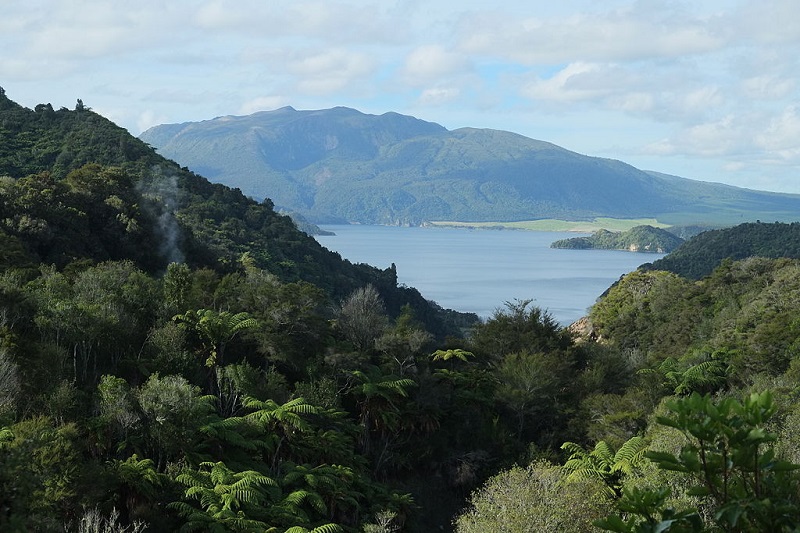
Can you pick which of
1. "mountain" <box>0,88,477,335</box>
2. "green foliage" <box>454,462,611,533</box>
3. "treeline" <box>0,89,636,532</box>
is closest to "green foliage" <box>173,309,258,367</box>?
"treeline" <box>0,89,636,532</box>

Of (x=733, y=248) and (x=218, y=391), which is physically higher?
(x=733, y=248)

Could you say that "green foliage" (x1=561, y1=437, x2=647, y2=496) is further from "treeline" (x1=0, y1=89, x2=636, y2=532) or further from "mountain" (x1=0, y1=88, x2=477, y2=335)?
"mountain" (x1=0, y1=88, x2=477, y2=335)

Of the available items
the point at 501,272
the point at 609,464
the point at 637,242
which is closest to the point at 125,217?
the point at 609,464

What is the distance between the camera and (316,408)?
17.5m

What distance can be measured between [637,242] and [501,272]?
214 ft

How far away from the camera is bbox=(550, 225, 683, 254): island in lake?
579 ft

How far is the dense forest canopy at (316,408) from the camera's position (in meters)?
7.98

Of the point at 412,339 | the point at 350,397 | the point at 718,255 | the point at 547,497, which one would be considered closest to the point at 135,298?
the point at 350,397

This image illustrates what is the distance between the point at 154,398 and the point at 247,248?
119 ft

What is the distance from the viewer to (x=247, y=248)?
50219 millimetres

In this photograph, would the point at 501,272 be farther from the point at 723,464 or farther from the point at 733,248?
the point at 723,464

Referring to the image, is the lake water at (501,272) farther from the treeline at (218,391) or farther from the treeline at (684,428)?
the treeline at (218,391)

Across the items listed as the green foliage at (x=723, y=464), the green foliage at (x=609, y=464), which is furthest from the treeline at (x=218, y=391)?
the green foliage at (x=723, y=464)

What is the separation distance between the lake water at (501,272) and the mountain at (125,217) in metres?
26.5
